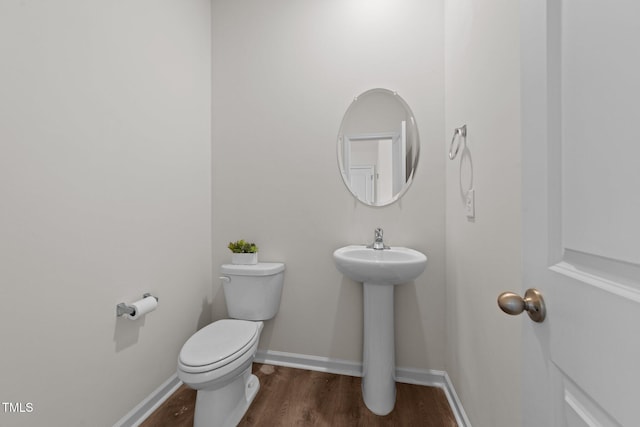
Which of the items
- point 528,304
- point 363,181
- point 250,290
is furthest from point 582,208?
point 250,290

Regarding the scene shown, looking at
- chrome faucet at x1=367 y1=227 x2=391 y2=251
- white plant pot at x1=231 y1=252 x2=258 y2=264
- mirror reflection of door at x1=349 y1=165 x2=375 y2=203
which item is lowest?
white plant pot at x1=231 y1=252 x2=258 y2=264

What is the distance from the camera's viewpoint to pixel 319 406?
4.85ft

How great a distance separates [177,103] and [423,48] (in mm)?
1544

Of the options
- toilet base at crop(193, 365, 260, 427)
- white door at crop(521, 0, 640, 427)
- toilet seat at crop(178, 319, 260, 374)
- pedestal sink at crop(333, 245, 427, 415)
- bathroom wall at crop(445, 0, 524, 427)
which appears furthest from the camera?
pedestal sink at crop(333, 245, 427, 415)

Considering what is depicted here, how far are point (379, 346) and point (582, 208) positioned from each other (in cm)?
130

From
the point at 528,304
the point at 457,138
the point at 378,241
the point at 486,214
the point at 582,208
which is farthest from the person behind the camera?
the point at 378,241

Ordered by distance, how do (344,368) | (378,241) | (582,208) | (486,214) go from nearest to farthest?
1. (582,208)
2. (486,214)
3. (378,241)
4. (344,368)

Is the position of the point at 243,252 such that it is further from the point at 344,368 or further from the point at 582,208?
the point at 582,208

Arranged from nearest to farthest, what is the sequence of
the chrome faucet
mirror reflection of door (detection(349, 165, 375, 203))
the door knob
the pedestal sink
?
the door knob
the pedestal sink
the chrome faucet
mirror reflection of door (detection(349, 165, 375, 203))

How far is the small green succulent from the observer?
1797 millimetres

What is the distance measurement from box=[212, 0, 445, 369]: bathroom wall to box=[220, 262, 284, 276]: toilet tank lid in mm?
121

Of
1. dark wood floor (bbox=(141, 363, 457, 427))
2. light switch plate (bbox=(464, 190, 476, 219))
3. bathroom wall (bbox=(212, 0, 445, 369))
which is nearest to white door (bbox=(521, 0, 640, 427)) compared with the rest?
light switch plate (bbox=(464, 190, 476, 219))

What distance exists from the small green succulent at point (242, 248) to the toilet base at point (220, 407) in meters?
0.71

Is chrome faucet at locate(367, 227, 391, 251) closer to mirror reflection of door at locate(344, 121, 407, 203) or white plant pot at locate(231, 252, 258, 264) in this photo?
mirror reflection of door at locate(344, 121, 407, 203)
